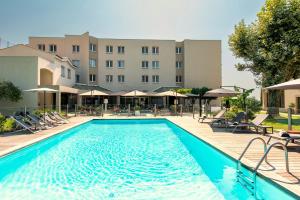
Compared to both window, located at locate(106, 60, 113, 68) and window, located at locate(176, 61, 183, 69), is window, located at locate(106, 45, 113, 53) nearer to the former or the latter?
window, located at locate(106, 60, 113, 68)

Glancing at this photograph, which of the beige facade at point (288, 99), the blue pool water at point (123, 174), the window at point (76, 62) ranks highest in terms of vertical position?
the window at point (76, 62)

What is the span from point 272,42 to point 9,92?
22.8 metres

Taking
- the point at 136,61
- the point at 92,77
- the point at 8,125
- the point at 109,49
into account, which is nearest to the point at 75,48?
the point at 92,77

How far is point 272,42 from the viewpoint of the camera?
860 inches

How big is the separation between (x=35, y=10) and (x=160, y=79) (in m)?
27.0

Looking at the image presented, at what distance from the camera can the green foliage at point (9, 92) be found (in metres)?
23.6

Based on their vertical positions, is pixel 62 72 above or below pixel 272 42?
below

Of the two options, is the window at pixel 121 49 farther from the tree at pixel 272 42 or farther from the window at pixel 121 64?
the tree at pixel 272 42

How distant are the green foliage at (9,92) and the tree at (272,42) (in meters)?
20.0

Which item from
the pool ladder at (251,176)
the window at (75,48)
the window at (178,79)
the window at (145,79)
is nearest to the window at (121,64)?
the window at (145,79)


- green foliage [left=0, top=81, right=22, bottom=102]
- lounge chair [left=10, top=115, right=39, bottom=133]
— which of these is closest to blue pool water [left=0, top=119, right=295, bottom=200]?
lounge chair [left=10, top=115, right=39, bottom=133]

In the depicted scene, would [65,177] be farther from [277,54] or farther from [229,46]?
[229,46]

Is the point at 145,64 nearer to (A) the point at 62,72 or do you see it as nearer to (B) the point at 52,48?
(B) the point at 52,48

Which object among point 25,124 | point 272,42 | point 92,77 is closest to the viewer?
point 25,124
